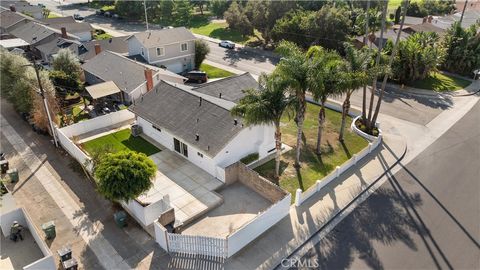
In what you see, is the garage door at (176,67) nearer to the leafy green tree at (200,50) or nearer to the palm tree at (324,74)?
the leafy green tree at (200,50)

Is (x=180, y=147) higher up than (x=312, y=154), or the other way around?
(x=180, y=147)

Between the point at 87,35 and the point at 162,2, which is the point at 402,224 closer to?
the point at 87,35

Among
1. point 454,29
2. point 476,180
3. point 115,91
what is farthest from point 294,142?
point 454,29

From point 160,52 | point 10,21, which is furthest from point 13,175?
point 10,21

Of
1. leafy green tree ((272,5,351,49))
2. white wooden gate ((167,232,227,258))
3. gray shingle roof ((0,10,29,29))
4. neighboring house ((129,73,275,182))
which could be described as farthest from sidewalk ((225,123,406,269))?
gray shingle roof ((0,10,29,29))

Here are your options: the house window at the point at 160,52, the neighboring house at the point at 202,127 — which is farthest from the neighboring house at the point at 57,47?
the neighboring house at the point at 202,127

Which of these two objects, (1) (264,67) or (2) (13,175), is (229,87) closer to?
(2) (13,175)

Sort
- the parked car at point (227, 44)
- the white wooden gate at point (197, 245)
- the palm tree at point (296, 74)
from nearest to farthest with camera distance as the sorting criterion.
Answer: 1. the white wooden gate at point (197, 245)
2. the palm tree at point (296, 74)
3. the parked car at point (227, 44)
